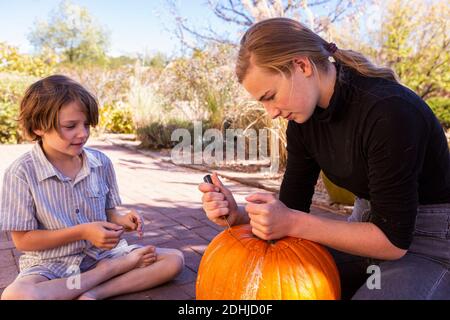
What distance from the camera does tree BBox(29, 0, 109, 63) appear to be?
3450 cm

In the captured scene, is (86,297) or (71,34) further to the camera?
(71,34)

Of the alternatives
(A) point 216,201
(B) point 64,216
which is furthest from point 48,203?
(A) point 216,201

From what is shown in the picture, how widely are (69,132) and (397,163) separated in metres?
1.41

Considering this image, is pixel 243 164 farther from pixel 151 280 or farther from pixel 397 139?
Answer: pixel 397 139

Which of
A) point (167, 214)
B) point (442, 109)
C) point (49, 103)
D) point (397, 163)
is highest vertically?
point (442, 109)

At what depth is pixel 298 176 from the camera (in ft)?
6.48

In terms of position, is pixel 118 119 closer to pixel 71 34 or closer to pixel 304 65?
pixel 304 65

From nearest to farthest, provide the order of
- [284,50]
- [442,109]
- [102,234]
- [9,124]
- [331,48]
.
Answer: [284,50]
[331,48]
[102,234]
[9,124]
[442,109]

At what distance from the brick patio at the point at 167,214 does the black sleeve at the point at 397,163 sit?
1.08m

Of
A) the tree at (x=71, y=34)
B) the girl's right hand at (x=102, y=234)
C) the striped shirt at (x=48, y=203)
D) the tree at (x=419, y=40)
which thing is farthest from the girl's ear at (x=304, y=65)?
the tree at (x=71, y=34)

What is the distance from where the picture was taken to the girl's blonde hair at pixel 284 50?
152 centimetres

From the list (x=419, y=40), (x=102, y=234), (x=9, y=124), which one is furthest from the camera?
(x=9, y=124)

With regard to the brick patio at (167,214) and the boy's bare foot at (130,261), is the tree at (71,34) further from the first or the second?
the boy's bare foot at (130,261)

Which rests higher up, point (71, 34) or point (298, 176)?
point (71, 34)
